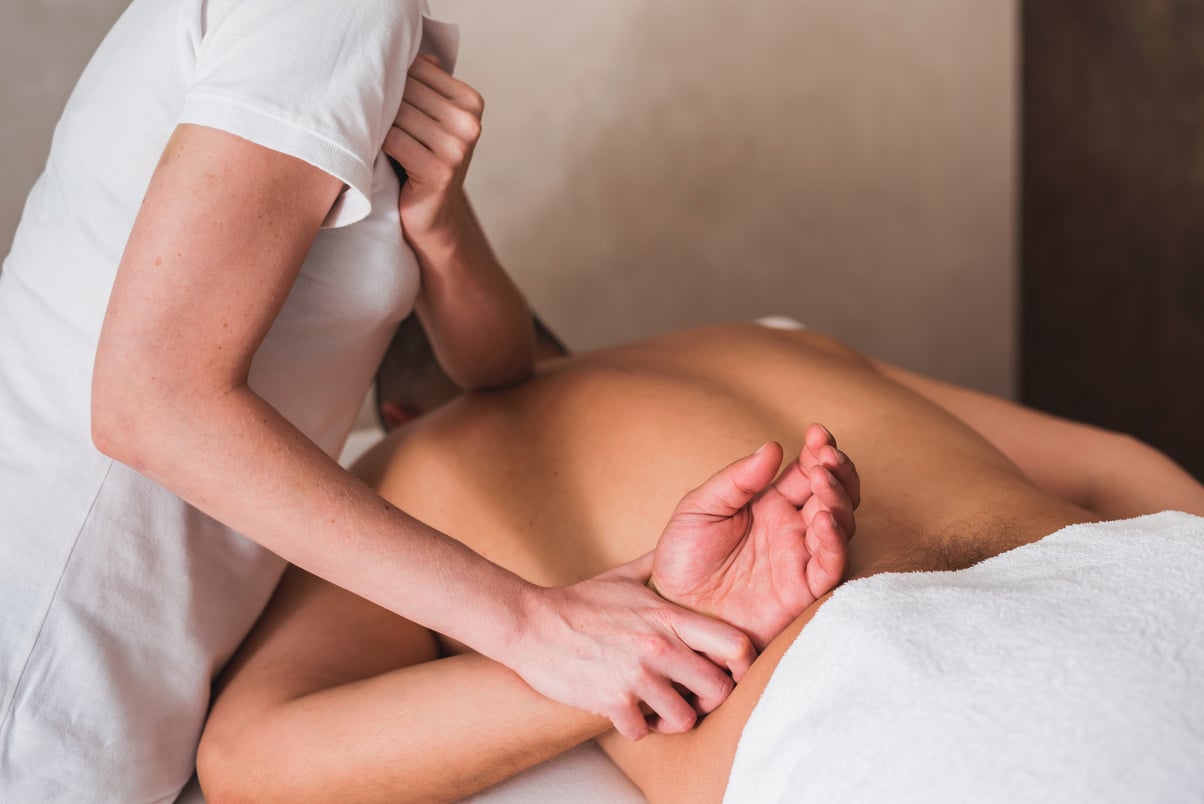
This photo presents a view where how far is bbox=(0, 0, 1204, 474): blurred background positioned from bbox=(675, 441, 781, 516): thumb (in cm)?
193

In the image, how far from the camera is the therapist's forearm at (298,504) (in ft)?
2.72

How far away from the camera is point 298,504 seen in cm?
86

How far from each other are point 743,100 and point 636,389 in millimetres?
1865

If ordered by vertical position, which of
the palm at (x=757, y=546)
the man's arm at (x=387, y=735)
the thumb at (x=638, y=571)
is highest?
the palm at (x=757, y=546)

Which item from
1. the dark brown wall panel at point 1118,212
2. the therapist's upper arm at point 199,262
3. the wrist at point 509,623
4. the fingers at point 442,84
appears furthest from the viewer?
the dark brown wall panel at point 1118,212

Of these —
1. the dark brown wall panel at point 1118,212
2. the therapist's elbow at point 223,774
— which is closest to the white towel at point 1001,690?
the therapist's elbow at point 223,774

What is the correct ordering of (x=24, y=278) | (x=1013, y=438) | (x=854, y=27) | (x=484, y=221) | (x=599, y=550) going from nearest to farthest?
(x=24, y=278)
(x=599, y=550)
(x=1013, y=438)
(x=484, y=221)
(x=854, y=27)

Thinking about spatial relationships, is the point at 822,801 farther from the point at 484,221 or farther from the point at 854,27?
the point at 854,27

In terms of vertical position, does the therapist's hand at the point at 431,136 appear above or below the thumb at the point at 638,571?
above

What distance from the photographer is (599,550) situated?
115 centimetres

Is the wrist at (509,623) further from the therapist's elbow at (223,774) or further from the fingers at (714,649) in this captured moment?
the therapist's elbow at (223,774)

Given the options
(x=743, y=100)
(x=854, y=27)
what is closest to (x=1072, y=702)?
(x=743, y=100)

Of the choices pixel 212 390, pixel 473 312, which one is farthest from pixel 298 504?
pixel 473 312

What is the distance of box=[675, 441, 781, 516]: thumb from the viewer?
856 mm
